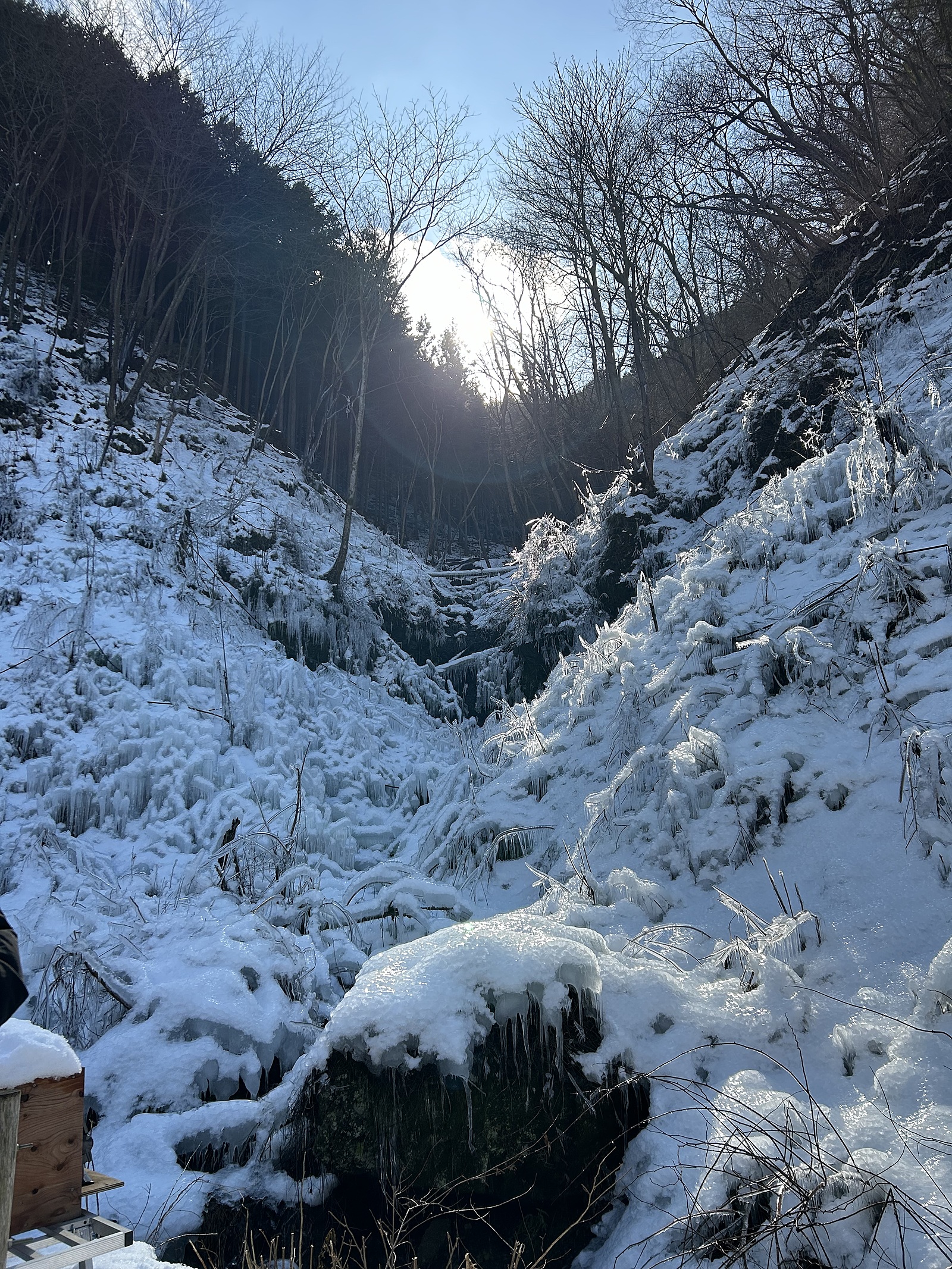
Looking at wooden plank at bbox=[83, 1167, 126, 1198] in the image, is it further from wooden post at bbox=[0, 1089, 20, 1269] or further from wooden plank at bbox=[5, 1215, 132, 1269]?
wooden post at bbox=[0, 1089, 20, 1269]

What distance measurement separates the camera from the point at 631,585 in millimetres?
9070

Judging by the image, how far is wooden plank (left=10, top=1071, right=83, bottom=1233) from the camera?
1.87 m

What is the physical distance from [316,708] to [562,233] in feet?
36.1

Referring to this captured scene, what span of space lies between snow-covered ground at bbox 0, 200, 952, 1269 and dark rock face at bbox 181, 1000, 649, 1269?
0.09 m

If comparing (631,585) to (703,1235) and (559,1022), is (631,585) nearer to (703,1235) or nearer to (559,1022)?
(559,1022)

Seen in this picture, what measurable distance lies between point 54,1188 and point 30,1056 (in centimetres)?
44

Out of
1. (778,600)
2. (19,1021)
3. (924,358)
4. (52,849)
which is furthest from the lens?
(924,358)

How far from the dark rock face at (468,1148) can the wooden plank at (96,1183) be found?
2.61ft

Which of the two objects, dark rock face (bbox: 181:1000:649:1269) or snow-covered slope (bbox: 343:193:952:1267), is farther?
dark rock face (bbox: 181:1000:649:1269)

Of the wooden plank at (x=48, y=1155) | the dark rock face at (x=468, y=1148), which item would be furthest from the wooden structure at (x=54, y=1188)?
the dark rock face at (x=468, y=1148)

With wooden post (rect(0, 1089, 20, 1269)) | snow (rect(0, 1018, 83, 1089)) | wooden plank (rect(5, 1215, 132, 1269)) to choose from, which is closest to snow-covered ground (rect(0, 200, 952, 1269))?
wooden plank (rect(5, 1215, 132, 1269))

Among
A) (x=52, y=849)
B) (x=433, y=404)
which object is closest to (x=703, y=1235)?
(x=52, y=849)

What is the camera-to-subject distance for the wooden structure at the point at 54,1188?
1.83 m

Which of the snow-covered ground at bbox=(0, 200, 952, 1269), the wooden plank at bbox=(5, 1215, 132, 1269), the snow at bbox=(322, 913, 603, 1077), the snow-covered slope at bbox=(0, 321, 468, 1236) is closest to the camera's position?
the wooden plank at bbox=(5, 1215, 132, 1269)
